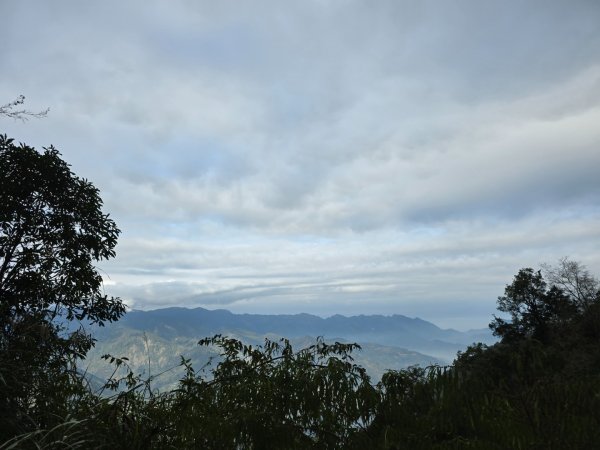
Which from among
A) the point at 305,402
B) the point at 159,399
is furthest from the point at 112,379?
the point at 305,402

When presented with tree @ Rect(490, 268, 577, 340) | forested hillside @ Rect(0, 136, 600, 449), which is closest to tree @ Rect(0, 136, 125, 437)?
forested hillside @ Rect(0, 136, 600, 449)

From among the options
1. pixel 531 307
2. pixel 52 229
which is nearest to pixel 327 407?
pixel 52 229

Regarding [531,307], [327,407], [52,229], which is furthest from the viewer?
[531,307]

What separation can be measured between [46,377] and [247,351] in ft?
11.4

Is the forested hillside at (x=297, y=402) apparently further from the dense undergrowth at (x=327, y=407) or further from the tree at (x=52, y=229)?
the tree at (x=52, y=229)

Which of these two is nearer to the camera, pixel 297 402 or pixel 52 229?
pixel 297 402

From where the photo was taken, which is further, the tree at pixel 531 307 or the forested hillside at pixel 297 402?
the tree at pixel 531 307

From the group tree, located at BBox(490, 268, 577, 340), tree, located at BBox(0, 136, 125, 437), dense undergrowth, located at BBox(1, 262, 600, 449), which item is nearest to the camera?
dense undergrowth, located at BBox(1, 262, 600, 449)

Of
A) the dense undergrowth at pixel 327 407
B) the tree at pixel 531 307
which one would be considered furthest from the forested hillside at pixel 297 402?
the tree at pixel 531 307

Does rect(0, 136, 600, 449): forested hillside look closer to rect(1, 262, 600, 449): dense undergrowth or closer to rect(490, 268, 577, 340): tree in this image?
rect(1, 262, 600, 449): dense undergrowth

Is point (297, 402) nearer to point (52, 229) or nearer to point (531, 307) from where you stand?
point (52, 229)

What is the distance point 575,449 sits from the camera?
340 centimetres

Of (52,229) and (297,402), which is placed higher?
(52,229)

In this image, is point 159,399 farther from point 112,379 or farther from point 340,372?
point 340,372
